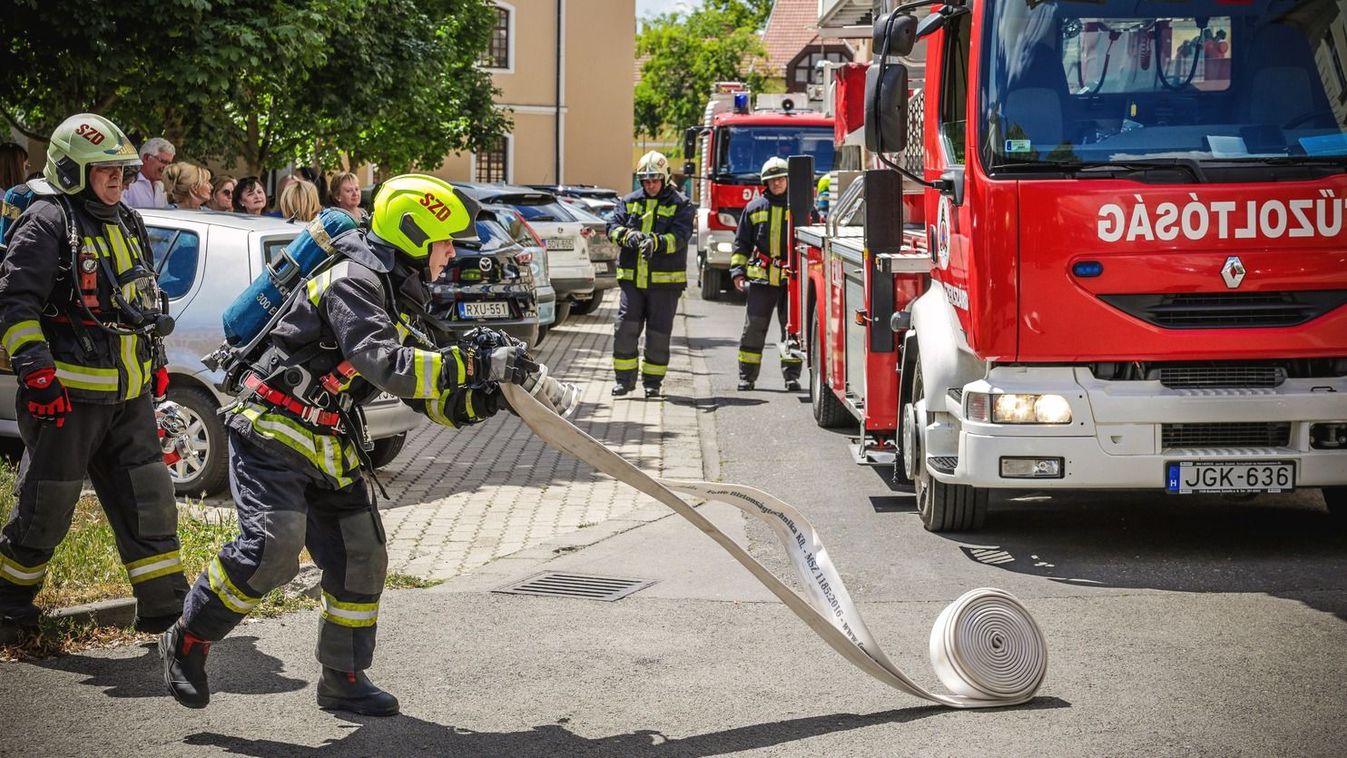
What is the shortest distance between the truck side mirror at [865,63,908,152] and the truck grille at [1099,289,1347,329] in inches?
48.4

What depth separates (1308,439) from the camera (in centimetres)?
726

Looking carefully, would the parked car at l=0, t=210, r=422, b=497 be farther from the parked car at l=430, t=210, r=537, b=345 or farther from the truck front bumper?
the parked car at l=430, t=210, r=537, b=345

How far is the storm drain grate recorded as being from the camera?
23.7 ft

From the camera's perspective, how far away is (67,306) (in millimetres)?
6195

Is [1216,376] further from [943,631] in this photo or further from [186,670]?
[186,670]

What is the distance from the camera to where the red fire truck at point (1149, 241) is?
7137mm

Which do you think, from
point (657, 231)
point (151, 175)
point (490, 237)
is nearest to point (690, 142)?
point (490, 237)

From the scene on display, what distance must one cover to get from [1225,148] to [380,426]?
15.8 feet

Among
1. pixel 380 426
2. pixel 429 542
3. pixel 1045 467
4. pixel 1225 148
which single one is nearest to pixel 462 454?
pixel 380 426

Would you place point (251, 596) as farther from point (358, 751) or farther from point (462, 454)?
point (462, 454)

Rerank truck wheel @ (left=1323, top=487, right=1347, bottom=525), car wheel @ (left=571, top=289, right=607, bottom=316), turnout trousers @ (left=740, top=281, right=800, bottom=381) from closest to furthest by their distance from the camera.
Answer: truck wheel @ (left=1323, top=487, right=1347, bottom=525)
turnout trousers @ (left=740, top=281, right=800, bottom=381)
car wheel @ (left=571, top=289, right=607, bottom=316)

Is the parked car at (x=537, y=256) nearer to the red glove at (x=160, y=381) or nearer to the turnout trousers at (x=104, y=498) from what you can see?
the red glove at (x=160, y=381)

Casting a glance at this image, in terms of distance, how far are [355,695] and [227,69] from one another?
887 centimetres

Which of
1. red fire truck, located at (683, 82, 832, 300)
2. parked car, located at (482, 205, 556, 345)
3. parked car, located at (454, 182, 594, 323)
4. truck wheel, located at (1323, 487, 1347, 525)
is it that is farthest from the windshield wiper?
red fire truck, located at (683, 82, 832, 300)
